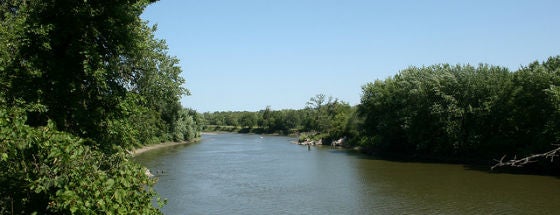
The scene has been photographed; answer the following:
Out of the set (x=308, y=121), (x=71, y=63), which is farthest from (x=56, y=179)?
(x=308, y=121)

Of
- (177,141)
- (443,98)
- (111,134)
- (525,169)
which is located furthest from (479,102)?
(177,141)

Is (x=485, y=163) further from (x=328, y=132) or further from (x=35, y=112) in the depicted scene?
(x=328, y=132)

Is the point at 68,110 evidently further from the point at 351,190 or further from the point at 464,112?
the point at 464,112

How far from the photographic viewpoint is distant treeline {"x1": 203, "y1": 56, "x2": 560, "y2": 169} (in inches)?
1625

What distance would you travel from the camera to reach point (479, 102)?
1916 inches

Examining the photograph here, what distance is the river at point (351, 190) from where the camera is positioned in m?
26.1

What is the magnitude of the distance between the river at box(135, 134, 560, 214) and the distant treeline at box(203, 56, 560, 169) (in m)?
4.36

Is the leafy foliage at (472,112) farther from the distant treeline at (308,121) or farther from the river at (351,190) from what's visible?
the distant treeline at (308,121)

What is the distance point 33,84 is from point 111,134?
2.71m

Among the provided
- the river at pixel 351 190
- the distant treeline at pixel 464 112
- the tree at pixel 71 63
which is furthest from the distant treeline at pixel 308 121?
the tree at pixel 71 63

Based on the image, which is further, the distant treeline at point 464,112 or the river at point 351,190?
the distant treeline at point 464,112

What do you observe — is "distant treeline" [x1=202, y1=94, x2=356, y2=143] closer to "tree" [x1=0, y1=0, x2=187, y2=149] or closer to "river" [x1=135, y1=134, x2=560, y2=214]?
"river" [x1=135, y1=134, x2=560, y2=214]

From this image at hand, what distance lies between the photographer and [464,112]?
49531mm

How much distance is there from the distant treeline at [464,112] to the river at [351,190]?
4.36 m
